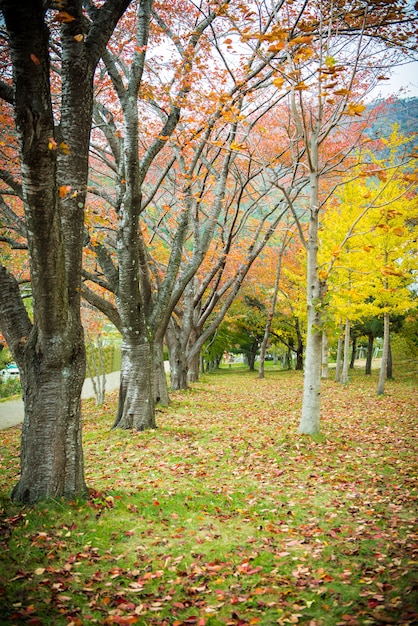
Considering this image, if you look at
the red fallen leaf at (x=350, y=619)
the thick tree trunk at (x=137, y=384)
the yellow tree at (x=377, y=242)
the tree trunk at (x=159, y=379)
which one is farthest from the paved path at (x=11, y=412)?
the red fallen leaf at (x=350, y=619)

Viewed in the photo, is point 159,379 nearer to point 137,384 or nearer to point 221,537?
point 137,384

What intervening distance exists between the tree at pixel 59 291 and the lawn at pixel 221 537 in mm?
462

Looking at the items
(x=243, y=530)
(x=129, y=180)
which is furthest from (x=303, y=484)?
(x=129, y=180)

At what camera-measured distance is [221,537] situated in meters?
4.37

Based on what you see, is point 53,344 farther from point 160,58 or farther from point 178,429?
point 160,58

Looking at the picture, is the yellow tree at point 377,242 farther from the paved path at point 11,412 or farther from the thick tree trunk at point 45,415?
the paved path at point 11,412

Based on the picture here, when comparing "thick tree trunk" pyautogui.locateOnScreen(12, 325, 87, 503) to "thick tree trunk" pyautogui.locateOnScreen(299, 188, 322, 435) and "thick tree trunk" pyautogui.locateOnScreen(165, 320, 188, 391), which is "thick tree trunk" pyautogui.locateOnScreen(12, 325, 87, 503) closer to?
"thick tree trunk" pyautogui.locateOnScreen(299, 188, 322, 435)

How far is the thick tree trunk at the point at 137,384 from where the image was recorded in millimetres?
8742

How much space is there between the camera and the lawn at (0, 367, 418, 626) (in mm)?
3129

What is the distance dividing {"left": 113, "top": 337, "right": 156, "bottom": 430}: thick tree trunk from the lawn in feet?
2.12

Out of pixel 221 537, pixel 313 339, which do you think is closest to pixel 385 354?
pixel 313 339

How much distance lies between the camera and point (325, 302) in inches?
313

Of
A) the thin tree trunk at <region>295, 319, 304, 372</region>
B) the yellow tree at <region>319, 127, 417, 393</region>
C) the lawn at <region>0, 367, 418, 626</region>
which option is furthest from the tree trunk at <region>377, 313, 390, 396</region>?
the thin tree trunk at <region>295, 319, 304, 372</region>

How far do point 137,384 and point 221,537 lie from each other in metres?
4.75
